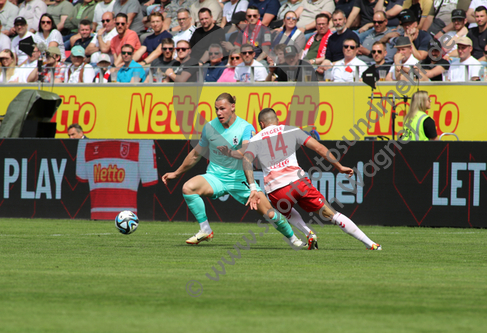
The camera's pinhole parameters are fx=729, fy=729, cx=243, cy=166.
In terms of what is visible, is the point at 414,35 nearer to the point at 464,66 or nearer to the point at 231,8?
the point at 464,66

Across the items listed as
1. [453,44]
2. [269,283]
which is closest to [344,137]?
[453,44]

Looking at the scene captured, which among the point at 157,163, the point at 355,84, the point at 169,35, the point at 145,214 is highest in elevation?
the point at 169,35

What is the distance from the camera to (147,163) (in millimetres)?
16203

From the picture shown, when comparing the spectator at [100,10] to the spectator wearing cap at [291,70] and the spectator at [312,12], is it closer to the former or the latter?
the spectator at [312,12]

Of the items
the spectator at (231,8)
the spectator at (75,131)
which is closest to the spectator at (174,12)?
the spectator at (231,8)

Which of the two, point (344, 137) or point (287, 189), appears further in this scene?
point (344, 137)

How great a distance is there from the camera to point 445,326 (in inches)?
193

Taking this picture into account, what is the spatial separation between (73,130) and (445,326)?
14122mm

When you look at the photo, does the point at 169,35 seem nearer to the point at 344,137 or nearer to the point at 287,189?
the point at 344,137

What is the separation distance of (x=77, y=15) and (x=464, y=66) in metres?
12.5

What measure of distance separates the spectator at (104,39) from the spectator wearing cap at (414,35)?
7.86 metres

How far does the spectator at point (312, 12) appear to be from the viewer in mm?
18531

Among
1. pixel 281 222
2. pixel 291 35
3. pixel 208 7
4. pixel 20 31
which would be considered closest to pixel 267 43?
pixel 291 35

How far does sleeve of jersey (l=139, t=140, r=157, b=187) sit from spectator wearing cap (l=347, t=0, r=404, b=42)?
19.0 feet
